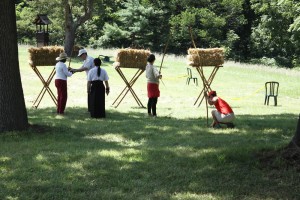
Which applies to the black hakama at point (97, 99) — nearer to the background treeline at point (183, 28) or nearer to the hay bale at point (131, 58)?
the hay bale at point (131, 58)

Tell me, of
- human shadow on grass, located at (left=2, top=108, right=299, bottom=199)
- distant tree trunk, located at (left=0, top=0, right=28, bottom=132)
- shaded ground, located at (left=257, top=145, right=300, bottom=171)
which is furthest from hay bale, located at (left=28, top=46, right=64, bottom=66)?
shaded ground, located at (left=257, top=145, right=300, bottom=171)

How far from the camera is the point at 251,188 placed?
5945 millimetres

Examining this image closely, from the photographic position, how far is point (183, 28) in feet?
178

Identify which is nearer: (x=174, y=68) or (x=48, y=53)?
(x=48, y=53)

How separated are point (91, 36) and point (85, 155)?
51830 millimetres

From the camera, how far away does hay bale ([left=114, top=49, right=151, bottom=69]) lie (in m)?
16.1

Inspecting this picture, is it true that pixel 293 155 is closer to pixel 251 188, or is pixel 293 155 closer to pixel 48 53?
pixel 251 188

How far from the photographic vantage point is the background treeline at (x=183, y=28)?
52.4 meters

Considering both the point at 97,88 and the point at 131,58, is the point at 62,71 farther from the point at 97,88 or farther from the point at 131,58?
the point at 131,58

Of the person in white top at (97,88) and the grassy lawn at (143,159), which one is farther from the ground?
the person in white top at (97,88)

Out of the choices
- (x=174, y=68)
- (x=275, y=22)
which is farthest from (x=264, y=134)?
(x=275, y=22)

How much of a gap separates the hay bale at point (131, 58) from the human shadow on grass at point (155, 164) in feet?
17.8

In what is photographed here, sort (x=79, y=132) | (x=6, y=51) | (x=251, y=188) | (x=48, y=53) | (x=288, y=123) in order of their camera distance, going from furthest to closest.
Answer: (x=48, y=53), (x=288, y=123), (x=79, y=132), (x=6, y=51), (x=251, y=188)

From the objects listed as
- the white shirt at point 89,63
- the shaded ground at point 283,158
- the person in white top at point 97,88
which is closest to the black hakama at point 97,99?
the person in white top at point 97,88
